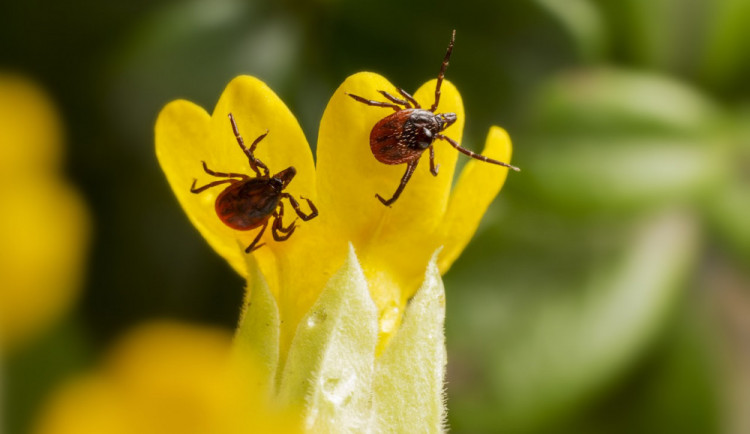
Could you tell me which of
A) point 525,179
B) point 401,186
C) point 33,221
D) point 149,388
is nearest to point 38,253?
point 33,221

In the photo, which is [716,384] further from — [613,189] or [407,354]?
[407,354]

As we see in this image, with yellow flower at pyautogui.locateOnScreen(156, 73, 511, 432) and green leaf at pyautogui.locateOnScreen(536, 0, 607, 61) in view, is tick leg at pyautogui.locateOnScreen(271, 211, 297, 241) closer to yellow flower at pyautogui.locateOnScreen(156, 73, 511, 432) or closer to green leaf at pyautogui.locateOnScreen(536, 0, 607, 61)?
yellow flower at pyautogui.locateOnScreen(156, 73, 511, 432)

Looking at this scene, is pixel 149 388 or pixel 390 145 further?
pixel 149 388

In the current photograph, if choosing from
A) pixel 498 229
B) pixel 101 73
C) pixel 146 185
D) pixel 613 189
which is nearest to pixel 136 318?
pixel 146 185

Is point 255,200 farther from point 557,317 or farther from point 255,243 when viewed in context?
point 557,317

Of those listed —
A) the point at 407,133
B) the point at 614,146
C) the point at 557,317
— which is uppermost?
the point at 614,146

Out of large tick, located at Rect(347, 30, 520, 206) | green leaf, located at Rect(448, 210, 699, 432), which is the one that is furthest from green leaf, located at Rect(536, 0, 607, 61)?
large tick, located at Rect(347, 30, 520, 206)

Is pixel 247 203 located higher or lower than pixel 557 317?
lower
